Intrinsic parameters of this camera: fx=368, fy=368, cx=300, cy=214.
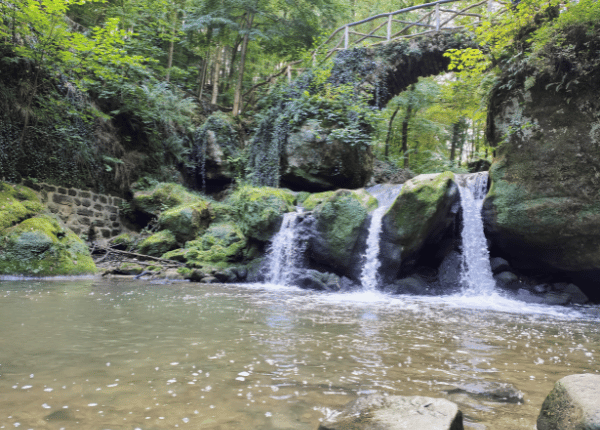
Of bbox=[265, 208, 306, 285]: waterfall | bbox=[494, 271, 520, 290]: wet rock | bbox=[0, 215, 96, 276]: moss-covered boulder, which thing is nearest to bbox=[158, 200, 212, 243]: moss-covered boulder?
bbox=[0, 215, 96, 276]: moss-covered boulder

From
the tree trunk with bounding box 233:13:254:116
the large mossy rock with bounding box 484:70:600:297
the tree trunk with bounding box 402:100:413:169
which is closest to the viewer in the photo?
the large mossy rock with bounding box 484:70:600:297

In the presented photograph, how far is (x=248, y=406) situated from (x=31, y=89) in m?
12.4

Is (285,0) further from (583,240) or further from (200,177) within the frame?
(583,240)

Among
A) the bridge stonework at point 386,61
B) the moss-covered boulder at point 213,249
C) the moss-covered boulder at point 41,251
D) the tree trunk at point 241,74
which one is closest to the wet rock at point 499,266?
the moss-covered boulder at point 213,249

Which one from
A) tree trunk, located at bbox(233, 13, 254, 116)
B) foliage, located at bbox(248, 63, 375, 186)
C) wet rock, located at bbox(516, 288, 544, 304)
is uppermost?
tree trunk, located at bbox(233, 13, 254, 116)

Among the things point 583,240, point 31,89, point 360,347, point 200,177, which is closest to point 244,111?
point 200,177

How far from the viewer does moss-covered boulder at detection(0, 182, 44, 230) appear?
8.64 m

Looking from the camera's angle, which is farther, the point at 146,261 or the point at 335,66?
the point at 335,66

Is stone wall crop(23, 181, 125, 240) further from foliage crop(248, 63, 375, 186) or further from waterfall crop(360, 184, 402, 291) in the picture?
waterfall crop(360, 184, 402, 291)

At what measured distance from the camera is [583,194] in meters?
7.58

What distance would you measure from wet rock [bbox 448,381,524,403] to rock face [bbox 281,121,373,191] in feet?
33.9

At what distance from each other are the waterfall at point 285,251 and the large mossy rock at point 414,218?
2.36 metres

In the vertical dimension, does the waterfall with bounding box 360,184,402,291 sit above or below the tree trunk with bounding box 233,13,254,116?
below

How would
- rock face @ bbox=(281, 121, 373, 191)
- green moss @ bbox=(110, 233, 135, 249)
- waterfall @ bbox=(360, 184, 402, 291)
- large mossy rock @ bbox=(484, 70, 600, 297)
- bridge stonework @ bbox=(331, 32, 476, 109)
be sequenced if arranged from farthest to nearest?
1. bridge stonework @ bbox=(331, 32, 476, 109)
2. rock face @ bbox=(281, 121, 373, 191)
3. green moss @ bbox=(110, 233, 135, 249)
4. waterfall @ bbox=(360, 184, 402, 291)
5. large mossy rock @ bbox=(484, 70, 600, 297)
